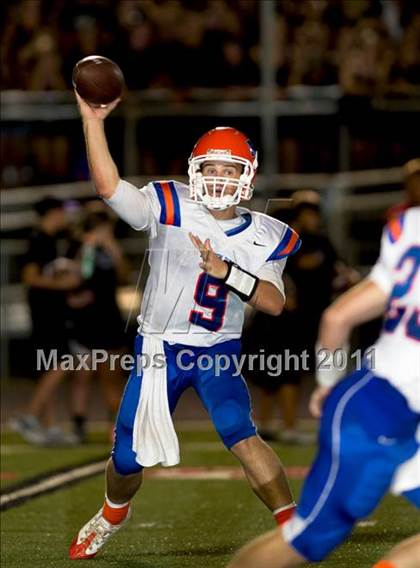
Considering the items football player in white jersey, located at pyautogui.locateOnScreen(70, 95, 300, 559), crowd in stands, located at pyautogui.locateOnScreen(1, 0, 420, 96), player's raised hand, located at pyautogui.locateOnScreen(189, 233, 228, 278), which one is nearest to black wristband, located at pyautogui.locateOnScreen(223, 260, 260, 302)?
player's raised hand, located at pyautogui.locateOnScreen(189, 233, 228, 278)

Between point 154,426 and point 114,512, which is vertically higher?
point 154,426

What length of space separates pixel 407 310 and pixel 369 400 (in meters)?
0.25

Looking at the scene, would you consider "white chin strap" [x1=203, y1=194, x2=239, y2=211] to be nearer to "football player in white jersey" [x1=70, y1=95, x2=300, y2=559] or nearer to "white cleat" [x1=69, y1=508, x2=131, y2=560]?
"football player in white jersey" [x1=70, y1=95, x2=300, y2=559]

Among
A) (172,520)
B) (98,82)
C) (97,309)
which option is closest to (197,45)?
(97,309)

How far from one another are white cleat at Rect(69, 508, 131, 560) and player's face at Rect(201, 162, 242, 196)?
1.31m

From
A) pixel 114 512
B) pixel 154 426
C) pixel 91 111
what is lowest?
pixel 114 512

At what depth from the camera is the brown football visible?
5.23 m

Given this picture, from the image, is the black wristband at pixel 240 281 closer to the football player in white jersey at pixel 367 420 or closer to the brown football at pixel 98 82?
the brown football at pixel 98 82

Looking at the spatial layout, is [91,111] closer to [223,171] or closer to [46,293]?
[223,171]

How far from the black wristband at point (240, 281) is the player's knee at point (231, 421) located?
0.43m

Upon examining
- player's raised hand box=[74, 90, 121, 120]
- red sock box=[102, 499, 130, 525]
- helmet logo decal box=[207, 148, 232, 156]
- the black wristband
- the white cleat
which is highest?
player's raised hand box=[74, 90, 121, 120]

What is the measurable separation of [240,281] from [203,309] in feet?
1.30

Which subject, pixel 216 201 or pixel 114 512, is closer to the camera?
pixel 216 201

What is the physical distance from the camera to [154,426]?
550cm
